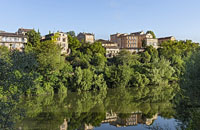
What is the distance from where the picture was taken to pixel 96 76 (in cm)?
3903

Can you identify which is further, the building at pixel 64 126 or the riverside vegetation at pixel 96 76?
the building at pixel 64 126

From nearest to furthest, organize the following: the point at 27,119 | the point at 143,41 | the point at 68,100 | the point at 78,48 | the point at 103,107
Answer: the point at 27,119, the point at 103,107, the point at 68,100, the point at 78,48, the point at 143,41

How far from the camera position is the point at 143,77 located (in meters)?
44.0

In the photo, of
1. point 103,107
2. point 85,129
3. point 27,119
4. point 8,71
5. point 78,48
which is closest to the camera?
point 8,71

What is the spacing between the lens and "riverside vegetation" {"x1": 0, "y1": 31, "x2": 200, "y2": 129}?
9.23 metres

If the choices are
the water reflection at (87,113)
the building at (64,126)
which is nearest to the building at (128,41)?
the water reflection at (87,113)

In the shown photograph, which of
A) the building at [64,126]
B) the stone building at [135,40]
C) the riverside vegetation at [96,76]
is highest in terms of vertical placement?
the stone building at [135,40]

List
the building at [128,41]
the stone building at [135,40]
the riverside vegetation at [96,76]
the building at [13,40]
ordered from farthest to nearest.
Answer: the building at [128,41] → the stone building at [135,40] → the building at [13,40] → the riverside vegetation at [96,76]

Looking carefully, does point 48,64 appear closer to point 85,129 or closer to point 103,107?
point 103,107

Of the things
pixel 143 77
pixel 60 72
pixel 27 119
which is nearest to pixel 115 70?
pixel 143 77

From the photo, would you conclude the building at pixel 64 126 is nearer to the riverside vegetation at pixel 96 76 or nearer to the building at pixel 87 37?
the riverside vegetation at pixel 96 76

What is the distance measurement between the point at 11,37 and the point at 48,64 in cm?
2215

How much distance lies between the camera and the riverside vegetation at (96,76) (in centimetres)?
923

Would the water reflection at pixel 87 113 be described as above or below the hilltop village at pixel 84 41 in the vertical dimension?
below
